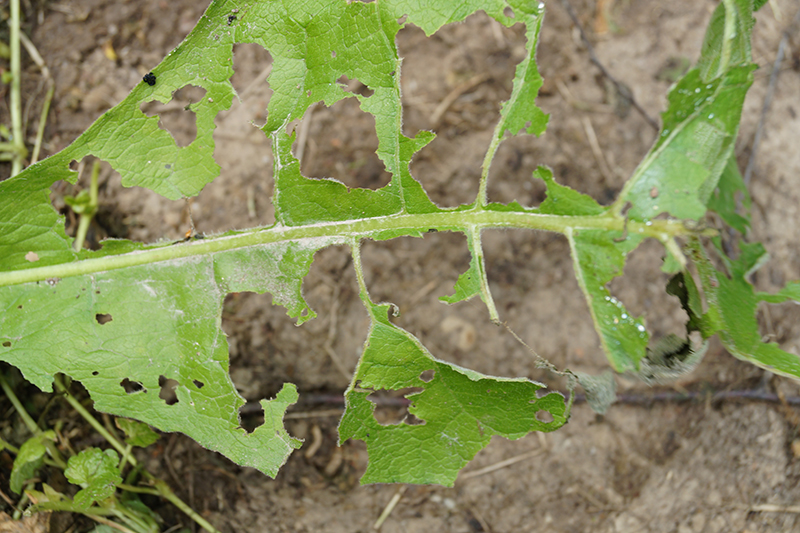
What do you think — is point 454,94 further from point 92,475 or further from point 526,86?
point 92,475

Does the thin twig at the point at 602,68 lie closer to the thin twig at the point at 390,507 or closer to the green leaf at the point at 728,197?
the green leaf at the point at 728,197

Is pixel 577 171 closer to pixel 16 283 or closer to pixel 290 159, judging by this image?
pixel 290 159

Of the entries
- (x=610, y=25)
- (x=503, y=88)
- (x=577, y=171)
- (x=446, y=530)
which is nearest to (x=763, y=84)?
(x=610, y=25)

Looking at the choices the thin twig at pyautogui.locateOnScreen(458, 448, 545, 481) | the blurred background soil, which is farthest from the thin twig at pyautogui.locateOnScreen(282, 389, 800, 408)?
the thin twig at pyautogui.locateOnScreen(458, 448, 545, 481)

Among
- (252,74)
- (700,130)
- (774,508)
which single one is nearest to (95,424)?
(252,74)

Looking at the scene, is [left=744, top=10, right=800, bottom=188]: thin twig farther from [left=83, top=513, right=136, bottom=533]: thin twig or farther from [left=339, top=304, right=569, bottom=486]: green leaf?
[left=83, top=513, right=136, bottom=533]: thin twig
